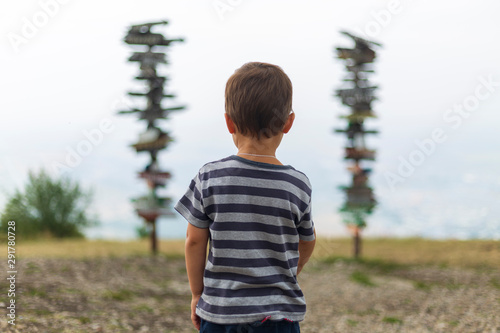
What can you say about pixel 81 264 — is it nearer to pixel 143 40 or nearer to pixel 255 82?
pixel 143 40

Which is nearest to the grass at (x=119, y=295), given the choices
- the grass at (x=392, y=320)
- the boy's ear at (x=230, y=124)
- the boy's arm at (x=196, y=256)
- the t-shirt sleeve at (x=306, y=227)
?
the grass at (x=392, y=320)

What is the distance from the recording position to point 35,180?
33.7 ft

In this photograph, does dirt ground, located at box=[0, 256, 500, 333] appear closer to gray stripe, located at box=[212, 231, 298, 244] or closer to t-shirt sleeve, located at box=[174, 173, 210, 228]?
t-shirt sleeve, located at box=[174, 173, 210, 228]

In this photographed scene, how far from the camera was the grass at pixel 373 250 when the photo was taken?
826 centimetres

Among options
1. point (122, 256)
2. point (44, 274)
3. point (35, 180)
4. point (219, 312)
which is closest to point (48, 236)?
point (35, 180)

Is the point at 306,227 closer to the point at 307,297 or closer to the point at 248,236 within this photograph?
the point at 248,236

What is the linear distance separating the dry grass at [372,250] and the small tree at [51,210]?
0.86 metres

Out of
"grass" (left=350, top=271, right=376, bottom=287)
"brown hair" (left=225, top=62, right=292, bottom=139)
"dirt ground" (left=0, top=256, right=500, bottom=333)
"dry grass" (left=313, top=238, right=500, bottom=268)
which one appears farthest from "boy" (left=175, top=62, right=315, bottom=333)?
"dry grass" (left=313, top=238, right=500, bottom=268)

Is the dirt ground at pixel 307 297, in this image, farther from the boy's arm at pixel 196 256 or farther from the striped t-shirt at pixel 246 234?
the striped t-shirt at pixel 246 234

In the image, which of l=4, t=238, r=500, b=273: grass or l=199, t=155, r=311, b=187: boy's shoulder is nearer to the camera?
l=199, t=155, r=311, b=187: boy's shoulder

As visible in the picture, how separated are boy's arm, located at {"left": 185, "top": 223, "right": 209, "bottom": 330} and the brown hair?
551mm

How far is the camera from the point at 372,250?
943cm

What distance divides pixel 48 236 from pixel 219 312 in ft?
31.2

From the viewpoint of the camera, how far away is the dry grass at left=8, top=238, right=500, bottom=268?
8.27m
